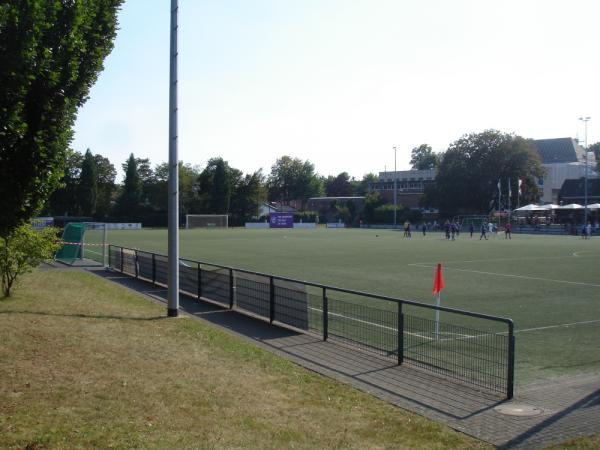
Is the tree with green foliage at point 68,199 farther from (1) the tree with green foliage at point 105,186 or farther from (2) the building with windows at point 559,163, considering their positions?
(2) the building with windows at point 559,163

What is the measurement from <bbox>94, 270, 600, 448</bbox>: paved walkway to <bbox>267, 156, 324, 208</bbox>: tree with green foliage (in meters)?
152

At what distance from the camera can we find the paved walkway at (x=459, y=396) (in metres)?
6.22

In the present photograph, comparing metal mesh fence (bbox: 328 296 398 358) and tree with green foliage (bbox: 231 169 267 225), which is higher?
tree with green foliage (bbox: 231 169 267 225)

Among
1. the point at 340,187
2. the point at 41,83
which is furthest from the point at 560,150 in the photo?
the point at 41,83

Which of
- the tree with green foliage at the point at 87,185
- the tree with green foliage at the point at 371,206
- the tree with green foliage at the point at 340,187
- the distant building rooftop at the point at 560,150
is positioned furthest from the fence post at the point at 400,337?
the tree with green foliage at the point at 340,187

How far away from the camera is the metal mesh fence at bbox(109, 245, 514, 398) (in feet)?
28.5

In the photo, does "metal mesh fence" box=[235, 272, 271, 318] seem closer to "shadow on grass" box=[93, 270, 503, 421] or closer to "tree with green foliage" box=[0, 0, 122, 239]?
"shadow on grass" box=[93, 270, 503, 421]

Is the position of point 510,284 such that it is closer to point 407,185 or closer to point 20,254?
point 20,254

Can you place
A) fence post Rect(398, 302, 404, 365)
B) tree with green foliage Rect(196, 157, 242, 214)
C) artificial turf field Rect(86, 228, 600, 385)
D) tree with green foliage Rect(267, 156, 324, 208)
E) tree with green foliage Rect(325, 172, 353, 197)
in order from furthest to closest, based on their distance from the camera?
tree with green foliage Rect(325, 172, 353, 197)
tree with green foliage Rect(267, 156, 324, 208)
tree with green foliage Rect(196, 157, 242, 214)
artificial turf field Rect(86, 228, 600, 385)
fence post Rect(398, 302, 404, 365)

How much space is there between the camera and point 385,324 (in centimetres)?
1108

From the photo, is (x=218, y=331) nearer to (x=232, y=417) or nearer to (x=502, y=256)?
(x=232, y=417)

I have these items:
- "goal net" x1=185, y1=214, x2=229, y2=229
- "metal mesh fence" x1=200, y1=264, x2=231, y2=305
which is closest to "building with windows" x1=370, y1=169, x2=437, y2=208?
"goal net" x1=185, y1=214, x2=229, y2=229

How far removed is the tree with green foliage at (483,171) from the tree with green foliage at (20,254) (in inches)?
3502

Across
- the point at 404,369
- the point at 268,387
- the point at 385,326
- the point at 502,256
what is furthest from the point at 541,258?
the point at 268,387
